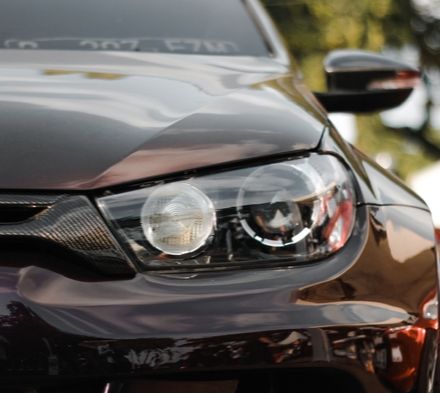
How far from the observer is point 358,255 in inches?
82.6

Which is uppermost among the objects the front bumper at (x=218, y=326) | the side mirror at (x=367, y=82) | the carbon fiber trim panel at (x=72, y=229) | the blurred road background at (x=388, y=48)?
the blurred road background at (x=388, y=48)

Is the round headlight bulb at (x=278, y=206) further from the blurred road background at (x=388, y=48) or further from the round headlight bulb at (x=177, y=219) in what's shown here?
the blurred road background at (x=388, y=48)

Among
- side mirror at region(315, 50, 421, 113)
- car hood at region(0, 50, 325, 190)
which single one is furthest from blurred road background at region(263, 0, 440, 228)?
car hood at region(0, 50, 325, 190)

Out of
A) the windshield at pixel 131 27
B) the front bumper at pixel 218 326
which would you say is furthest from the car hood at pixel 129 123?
the windshield at pixel 131 27

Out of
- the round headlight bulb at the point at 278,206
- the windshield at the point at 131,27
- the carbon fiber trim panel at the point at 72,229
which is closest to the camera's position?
the carbon fiber trim panel at the point at 72,229

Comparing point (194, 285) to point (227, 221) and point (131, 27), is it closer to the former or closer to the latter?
point (227, 221)

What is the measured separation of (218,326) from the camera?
1.90 metres

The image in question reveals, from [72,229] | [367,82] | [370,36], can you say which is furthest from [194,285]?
[370,36]

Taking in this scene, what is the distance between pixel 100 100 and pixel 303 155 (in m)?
0.43

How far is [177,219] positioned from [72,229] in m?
0.18

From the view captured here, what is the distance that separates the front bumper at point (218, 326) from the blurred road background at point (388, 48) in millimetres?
12365

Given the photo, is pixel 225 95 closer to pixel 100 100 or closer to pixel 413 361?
pixel 100 100

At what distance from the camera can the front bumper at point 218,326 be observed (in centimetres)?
186

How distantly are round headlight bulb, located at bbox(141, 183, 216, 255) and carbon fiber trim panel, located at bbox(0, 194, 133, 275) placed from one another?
3.1 inches
